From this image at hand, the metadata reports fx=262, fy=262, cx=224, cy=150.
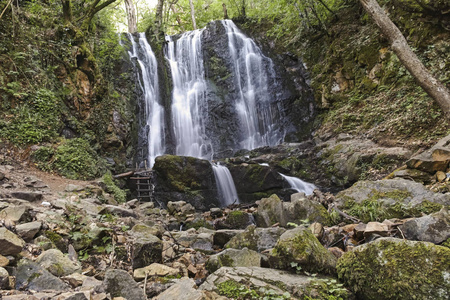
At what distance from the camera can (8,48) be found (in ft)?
25.8

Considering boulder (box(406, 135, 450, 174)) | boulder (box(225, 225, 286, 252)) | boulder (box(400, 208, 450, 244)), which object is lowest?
boulder (box(225, 225, 286, 252))

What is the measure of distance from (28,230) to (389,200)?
16.1ft

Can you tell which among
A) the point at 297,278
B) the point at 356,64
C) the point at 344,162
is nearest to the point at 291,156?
the point at 344,162

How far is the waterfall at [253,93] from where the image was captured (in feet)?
49.6

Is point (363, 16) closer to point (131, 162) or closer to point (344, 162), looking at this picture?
A: point (344, 162)

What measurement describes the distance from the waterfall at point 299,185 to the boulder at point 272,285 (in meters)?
7.67

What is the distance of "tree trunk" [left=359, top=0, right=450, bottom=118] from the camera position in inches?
212

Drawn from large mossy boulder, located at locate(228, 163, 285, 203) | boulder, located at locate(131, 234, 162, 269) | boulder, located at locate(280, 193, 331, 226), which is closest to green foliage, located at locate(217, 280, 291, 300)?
boulder, located at locate(131, 234, 162, 269)

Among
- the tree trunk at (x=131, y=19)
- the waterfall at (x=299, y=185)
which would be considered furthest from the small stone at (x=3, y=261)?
the tree trunk at (x=131, y=19)

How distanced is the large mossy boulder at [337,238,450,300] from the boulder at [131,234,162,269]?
2.00m

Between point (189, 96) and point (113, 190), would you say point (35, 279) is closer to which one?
point (113, 190)

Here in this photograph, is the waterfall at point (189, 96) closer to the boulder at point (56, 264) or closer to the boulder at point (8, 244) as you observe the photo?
the boulder at point (56, 264)

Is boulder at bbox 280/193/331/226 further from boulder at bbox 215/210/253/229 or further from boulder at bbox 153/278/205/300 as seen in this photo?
boulder at bbox 153/278/205/300

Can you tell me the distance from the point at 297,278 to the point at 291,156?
366 inches
